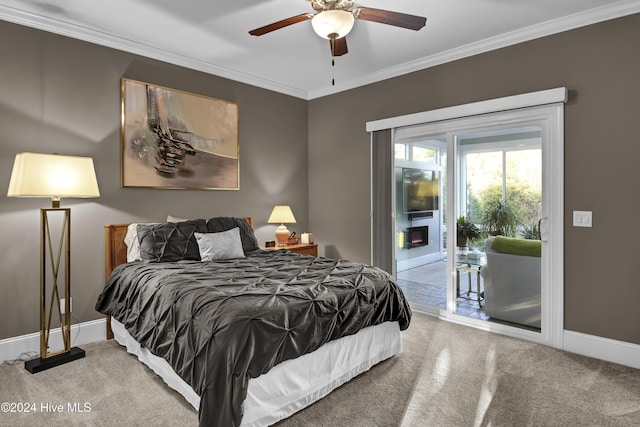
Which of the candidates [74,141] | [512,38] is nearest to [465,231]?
[512,38]

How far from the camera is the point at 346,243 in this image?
16.0 ft

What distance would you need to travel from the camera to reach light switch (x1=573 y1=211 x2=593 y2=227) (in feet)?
10.00

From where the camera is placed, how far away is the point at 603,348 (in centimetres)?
297


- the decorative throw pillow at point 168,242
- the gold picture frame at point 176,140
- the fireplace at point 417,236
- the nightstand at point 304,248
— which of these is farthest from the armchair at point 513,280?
the gold picture frame at point 176,140

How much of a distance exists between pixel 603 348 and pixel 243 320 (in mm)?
2906

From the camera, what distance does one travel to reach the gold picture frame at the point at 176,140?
360cm

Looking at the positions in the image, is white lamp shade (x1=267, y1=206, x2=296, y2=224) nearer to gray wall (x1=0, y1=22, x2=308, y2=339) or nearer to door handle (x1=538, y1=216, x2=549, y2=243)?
gray wall (x1=0, y1=22, x2=308, y2=339)

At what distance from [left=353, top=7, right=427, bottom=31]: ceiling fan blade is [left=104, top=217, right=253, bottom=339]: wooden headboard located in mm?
2782

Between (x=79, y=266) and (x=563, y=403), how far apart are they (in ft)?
12.7

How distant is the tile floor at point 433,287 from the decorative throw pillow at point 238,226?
1814mm

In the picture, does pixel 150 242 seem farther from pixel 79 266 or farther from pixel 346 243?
pixel 346 243

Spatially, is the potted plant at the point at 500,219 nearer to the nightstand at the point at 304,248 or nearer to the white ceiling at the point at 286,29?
the white ceiling at the point at 286,29

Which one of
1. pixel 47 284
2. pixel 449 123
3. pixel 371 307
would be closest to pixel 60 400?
pixel 47 284

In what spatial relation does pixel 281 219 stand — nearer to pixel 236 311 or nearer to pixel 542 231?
pixel 236 311
